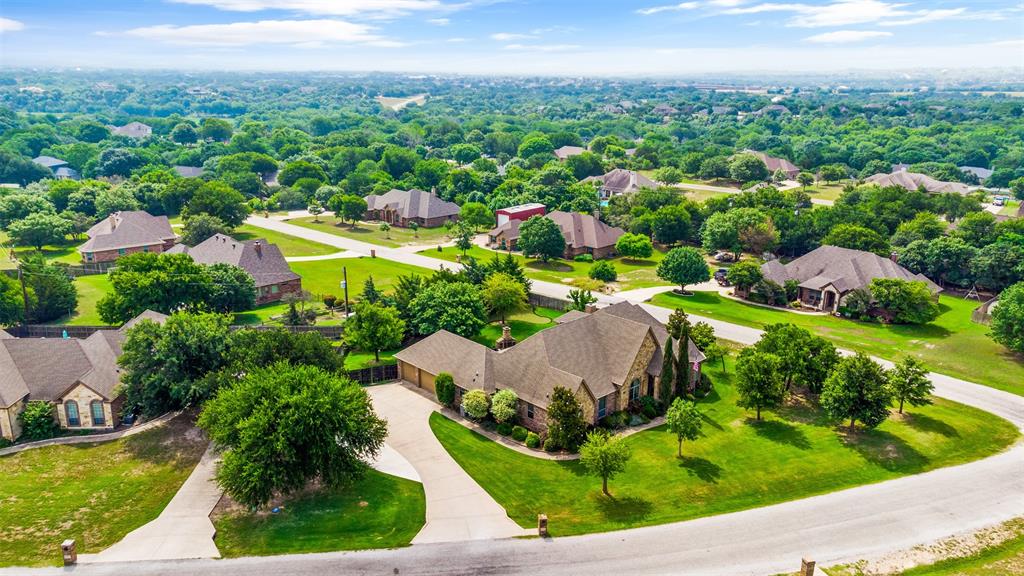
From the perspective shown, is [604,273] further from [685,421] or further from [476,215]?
[685,421]

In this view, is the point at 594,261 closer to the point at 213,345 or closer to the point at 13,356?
the point at 213,345

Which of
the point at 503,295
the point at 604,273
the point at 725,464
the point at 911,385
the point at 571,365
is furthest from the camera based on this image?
the point at 604,273

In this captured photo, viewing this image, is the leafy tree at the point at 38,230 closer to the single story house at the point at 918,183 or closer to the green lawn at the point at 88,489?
the green lawn at the point at 88,489

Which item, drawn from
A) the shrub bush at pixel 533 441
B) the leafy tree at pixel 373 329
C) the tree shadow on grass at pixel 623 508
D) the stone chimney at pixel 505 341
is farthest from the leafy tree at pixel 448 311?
the tree shadow on grass at pixel 623 508

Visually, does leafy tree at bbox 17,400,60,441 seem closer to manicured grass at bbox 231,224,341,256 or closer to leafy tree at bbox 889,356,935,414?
manicured grass at bbox 231,224,341,256

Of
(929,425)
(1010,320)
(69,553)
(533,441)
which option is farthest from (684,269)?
(69,553)

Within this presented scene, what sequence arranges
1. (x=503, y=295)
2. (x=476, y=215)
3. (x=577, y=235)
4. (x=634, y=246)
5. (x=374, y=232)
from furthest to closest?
(x=374, y=232), (x=476, y=215), (x=577, y=235), (x=634, y=246), (x=503, y=295)

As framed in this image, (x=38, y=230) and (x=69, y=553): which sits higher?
(x=38, y=230)
